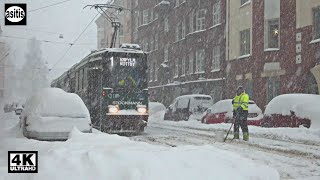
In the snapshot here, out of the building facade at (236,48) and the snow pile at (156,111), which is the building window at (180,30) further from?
the snow pile at (156,111)

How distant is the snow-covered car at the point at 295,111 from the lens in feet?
51.8

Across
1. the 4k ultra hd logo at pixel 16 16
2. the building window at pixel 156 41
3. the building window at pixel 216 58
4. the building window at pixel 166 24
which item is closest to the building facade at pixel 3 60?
the 4k ultra hd logo at pixel 16 16

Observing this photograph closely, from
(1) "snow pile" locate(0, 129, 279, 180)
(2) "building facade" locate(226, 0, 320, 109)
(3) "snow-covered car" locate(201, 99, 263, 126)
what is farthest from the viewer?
(2) "building facade" locate(226, 0, 320, 109)

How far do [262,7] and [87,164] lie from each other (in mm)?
23539

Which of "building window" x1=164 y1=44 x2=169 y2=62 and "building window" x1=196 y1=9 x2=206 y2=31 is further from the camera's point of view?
"building window" x1=164 y1=44 x2=169 y2=62

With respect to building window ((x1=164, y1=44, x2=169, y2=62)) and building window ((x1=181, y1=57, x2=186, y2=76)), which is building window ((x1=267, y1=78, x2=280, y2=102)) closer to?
building window ((x1=181, y1=57, x2=186, y2=76))

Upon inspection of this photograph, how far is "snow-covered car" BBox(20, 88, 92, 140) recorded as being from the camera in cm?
1208

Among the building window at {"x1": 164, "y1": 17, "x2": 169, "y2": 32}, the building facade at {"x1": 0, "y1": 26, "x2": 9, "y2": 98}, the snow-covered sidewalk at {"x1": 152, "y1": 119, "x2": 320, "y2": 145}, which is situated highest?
the building window at {"x1": 164, "y1": 17, "x2": 169, "y2": 32}

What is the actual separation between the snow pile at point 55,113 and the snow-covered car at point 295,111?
7705 millimetres

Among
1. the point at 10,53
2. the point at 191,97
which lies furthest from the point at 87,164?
the point at 191,97

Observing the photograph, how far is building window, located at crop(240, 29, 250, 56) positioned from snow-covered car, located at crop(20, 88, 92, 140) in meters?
18.7

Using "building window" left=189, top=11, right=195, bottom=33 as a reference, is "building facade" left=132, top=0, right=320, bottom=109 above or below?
below

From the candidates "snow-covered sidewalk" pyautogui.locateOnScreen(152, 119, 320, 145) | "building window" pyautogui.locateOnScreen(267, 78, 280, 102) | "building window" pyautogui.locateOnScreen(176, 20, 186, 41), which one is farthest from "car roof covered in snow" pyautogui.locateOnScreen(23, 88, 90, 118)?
"building window" pyautogui.locateOnScreen(176, 20, 186, 41)

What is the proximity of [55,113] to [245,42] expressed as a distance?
20197mm
